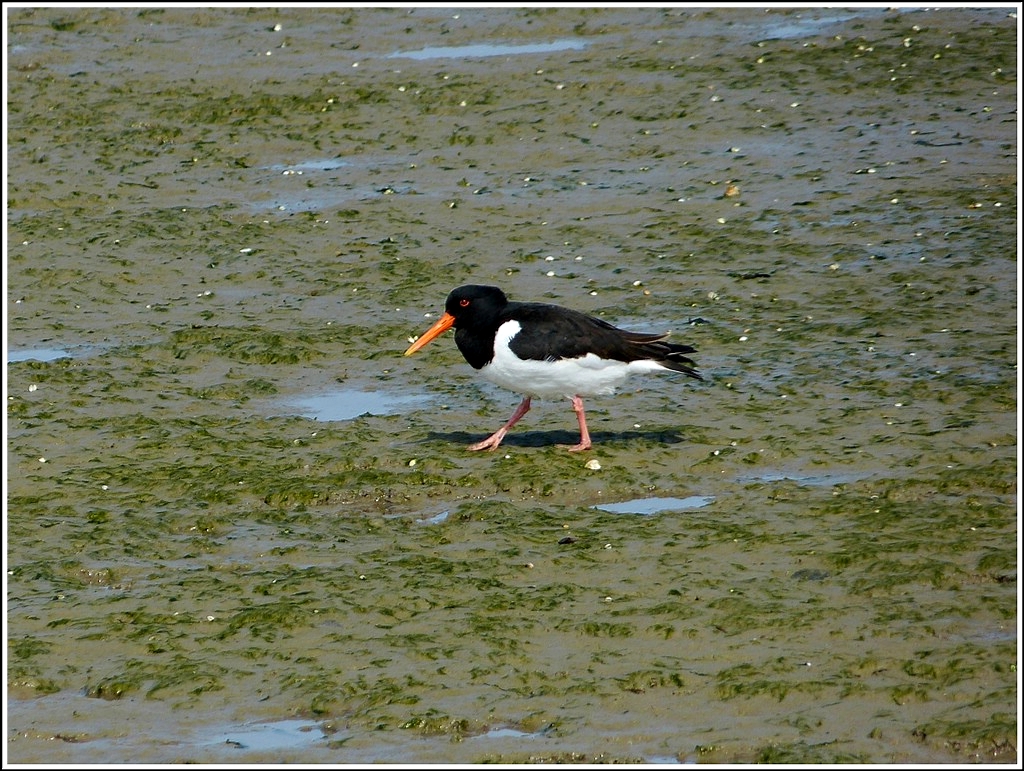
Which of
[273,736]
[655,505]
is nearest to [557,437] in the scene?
[655,505]

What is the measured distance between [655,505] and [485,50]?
10.6 m

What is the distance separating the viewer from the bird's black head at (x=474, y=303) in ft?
31.6

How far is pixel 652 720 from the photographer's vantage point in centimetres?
619

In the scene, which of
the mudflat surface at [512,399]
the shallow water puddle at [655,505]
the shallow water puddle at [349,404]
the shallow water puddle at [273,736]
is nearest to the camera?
the shallow water puddle at [273,736]

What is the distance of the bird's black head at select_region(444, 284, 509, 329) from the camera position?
31.6 ft

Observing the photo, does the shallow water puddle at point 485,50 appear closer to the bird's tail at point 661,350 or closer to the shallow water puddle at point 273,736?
the bird's tail at point 661,350

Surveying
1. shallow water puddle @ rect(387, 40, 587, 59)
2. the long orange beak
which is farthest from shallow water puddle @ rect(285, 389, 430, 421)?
shallow water puddle @ rect(387, 40, 587, 59)

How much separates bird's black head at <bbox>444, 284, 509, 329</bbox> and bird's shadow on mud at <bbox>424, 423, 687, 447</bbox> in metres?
0.71

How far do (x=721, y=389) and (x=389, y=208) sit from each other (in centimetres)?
468

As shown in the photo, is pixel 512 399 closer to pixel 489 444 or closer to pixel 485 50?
pixel 489 444

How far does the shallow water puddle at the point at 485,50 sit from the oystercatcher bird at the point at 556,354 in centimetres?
888

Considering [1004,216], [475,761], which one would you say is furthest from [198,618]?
[1004,216]

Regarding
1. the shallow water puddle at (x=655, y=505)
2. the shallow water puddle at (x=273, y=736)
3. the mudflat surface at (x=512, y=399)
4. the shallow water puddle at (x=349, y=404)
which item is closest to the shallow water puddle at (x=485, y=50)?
the mudflat surface at (x=512, y=399)

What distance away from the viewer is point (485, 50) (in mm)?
18000
